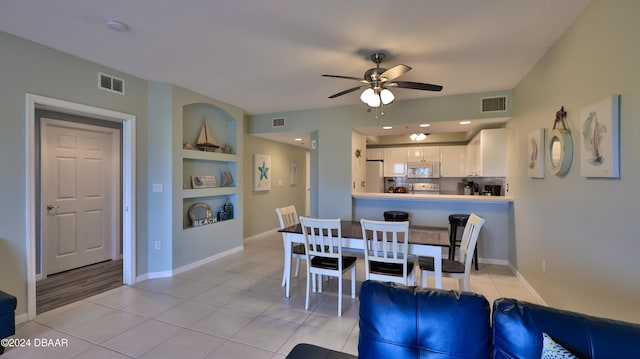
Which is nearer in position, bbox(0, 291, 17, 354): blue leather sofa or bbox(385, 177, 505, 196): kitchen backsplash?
bbox(0, 291, 17, 354): blue leather sofa

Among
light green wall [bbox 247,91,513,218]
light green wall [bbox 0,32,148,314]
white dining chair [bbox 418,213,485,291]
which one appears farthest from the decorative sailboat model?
white dining chair [bbox 418,213,485,291]

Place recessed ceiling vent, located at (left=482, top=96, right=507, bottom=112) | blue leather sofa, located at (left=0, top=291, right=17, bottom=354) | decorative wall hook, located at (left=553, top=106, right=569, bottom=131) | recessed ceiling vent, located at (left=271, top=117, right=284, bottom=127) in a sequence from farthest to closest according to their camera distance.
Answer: recessed ceiling vent, located at (left=271, top=117, right=284, bottom=127)
recessed ceiling vent, located at (left=482, top=96, right=507, bottom=112)
decorative wall hook, located at (left=553, top=106, right=569, bottom=131)
blue leather sofa, located at (left=0, top=291, right=17, bottom=354)

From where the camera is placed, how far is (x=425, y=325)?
1.14m

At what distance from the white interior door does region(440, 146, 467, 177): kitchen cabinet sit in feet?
20.3

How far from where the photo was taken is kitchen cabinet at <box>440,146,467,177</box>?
240 inches

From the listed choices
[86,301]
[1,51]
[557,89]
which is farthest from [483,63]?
[86,301]

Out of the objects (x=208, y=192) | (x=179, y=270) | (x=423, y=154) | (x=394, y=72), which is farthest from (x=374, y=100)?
(x=423, y=154)

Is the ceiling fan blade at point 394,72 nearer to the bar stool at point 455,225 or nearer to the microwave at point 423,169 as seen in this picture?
the bar stool at point 455,225

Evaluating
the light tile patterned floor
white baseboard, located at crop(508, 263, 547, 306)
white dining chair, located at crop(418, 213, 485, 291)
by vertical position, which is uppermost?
white dining chair, located at crop(418, 213, 485, 291)

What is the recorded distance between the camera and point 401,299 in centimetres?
120

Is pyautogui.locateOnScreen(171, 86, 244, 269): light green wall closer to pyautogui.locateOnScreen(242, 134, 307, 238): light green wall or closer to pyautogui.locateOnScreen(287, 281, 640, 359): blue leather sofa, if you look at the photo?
pyautogui.locateOnScreen(242, 134, 307, 238): light green wall

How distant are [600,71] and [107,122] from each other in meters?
5.78

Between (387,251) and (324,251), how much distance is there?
0.65 meters

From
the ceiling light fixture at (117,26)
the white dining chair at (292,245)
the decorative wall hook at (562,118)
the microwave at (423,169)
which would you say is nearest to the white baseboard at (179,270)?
the white dining chair at (292,245)
